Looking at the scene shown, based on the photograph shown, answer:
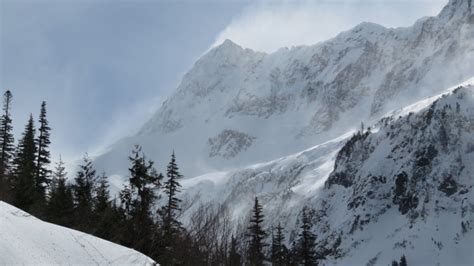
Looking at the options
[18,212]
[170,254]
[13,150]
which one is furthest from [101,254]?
[13,150]

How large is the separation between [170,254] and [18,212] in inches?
291

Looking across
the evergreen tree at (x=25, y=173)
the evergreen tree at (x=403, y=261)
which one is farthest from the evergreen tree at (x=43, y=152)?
the evergreen tree at (x=403, y=261)

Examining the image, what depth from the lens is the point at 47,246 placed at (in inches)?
380

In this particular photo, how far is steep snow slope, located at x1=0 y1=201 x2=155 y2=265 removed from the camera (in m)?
9.05

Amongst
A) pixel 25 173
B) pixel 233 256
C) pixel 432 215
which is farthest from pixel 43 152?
pixel 432 215

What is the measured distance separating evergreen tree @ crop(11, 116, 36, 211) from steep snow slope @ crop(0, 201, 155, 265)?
53.8 feet

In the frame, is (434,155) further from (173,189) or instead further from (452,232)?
(173,189)

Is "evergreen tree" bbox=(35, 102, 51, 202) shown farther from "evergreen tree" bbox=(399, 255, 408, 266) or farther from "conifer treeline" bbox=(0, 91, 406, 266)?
"evergreen tree" bbox=(399, 255, 408, 266)

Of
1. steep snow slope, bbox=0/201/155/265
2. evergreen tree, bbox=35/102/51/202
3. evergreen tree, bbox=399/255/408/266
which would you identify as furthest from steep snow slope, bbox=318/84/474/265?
steep snow slope, bbox=0/201/155/265

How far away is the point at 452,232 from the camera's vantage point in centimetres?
16512

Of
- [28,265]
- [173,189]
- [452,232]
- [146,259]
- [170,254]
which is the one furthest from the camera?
[452,232]

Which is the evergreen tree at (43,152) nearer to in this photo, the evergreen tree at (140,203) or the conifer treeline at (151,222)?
the conifer treeline at (151,222)

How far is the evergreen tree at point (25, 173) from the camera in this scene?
2776cm

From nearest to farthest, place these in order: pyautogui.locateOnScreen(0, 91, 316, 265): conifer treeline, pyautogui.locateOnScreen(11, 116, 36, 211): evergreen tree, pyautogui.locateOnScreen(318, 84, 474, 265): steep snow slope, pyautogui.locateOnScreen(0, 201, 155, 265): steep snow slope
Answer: pyautogui.locateOnScreen(0, 201, 155, 265): steep snow slope, pyautogui.locateOnScreen(0, 91, 316, 265): conifer treeline, pyautogui.locateOnScreen(11, 116, 36, 211): evergreen tree, pyautogui.locateOnScreen(318, 84, 474, 265): steep snow slope
